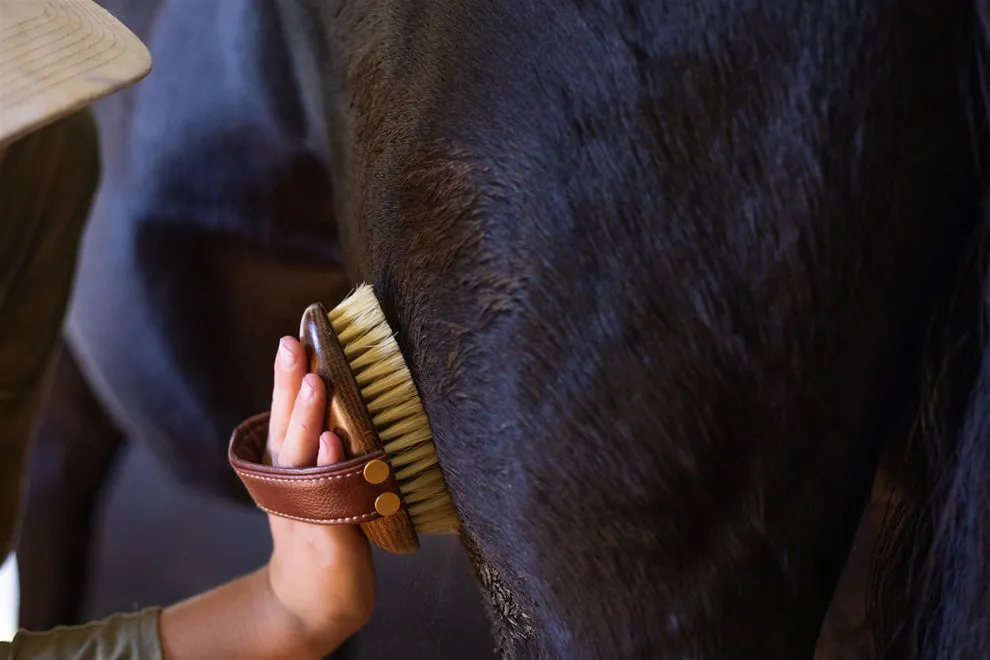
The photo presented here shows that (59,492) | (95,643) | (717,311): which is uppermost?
(717,311)

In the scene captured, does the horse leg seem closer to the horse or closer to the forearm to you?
the forearm

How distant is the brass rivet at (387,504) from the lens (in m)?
0.37

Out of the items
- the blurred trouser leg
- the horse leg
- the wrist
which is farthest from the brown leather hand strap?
the horse leg

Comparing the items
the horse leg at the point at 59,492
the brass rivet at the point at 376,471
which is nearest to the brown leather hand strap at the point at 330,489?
the brass rivet at the point at 376,471

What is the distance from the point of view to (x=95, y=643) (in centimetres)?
57

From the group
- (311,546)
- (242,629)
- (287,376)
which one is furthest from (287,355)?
(242,629)

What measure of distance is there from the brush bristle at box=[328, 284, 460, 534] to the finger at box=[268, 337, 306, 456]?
3cm

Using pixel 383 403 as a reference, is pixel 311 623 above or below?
below

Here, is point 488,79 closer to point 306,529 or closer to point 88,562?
point 306,529

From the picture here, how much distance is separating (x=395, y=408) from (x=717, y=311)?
0.52ft

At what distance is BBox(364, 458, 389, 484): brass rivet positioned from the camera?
1.19 feet

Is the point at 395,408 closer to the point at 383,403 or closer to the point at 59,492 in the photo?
the point at 383,403

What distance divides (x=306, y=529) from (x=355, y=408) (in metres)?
0.15

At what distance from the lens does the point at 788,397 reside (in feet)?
0.85
